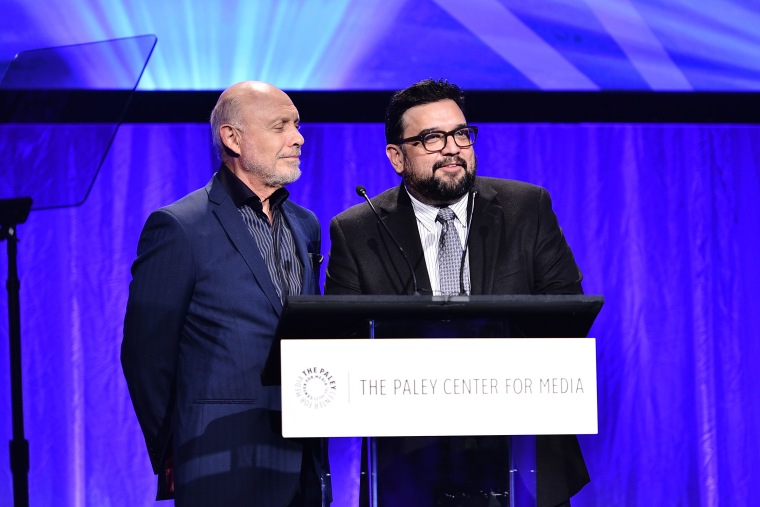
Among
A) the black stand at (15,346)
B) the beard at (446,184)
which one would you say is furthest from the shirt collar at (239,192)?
the black stand at (15,346)

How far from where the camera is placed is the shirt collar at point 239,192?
2461 mm

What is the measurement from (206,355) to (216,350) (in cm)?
3

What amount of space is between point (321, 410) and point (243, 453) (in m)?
0.66

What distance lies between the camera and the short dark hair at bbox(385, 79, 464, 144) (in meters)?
2.42

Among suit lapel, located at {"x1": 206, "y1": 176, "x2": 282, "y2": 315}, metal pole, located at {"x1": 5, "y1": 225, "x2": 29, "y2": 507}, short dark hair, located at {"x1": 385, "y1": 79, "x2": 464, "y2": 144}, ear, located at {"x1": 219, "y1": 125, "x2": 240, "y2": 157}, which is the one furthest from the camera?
metal pole, located at {"x1": 5, "y1": 225, "x2": 29, "y2": 507}

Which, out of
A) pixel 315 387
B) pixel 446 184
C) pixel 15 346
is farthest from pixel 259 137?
pixel 315 387

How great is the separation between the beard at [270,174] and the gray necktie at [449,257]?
44 centimetres

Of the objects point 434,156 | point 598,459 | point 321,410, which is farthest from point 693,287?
point 321,410

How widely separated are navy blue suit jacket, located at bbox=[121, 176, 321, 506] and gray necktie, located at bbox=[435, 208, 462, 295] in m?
0.40

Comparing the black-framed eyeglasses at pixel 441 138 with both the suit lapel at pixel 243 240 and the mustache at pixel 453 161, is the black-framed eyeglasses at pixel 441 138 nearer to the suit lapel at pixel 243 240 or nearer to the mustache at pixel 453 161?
the mustache at pixel 453 161

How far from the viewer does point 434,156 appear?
234cm

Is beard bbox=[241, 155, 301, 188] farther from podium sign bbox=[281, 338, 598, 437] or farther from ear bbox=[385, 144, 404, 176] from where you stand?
podium sign bbox=[281, 338, 598, 437]

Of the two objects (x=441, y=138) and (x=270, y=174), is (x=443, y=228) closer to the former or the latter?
(x=441, y=138)

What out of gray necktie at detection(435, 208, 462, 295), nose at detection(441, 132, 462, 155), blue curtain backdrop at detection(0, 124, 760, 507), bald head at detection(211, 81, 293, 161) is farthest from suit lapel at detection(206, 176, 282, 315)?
blue curtain backdrop at detection(0, 124, 760, 507)
